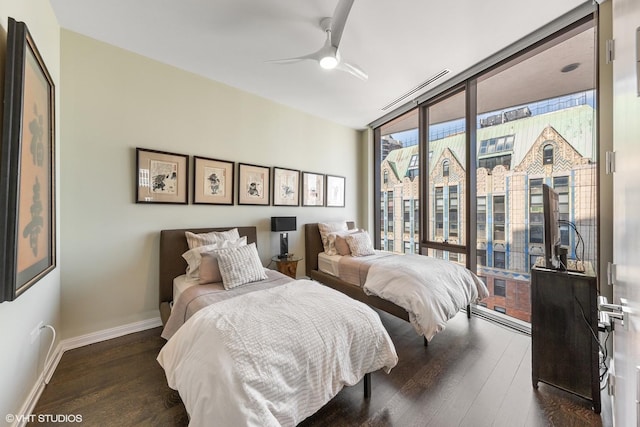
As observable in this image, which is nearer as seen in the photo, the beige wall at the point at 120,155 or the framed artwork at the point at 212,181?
the beige wall at the point at 120,155

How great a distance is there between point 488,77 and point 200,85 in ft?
12.1

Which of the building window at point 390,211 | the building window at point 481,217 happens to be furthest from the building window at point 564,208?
the building window at point 390,211

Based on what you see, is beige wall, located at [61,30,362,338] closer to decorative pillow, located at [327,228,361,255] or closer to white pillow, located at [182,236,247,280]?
white pillow, located at [182,236,247,280]

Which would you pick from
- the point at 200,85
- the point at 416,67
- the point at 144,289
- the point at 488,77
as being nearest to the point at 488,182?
the point at 488,77

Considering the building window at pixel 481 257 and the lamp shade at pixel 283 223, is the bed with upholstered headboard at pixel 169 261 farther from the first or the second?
the building window at pixel 481 257

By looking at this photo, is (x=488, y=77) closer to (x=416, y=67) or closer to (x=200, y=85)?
(x=416, y=67)

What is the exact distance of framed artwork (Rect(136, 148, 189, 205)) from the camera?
2.67 m

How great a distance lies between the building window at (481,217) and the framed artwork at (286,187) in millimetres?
2658

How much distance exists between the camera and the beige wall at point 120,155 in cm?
235

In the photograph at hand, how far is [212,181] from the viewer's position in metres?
3.17

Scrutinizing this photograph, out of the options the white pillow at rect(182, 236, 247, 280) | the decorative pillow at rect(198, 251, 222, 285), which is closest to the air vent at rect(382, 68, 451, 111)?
the white pillow at rect(182, 236, 247, 280)

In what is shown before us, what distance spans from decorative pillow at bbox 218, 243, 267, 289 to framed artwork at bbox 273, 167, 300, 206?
4.51 ft

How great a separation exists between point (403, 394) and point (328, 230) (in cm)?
260

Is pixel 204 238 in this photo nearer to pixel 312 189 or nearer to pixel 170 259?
pixel 170 259
